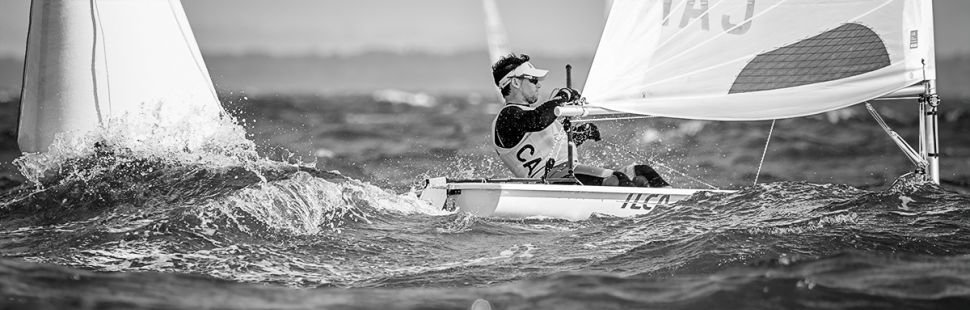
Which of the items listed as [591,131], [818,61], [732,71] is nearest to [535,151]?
[591,131]

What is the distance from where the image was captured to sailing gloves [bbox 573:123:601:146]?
7043 mm

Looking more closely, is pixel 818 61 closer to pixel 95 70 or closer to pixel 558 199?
pixel 558 199

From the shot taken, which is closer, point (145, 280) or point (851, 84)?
point (145, 280)

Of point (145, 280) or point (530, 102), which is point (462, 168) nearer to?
point (530, 102)

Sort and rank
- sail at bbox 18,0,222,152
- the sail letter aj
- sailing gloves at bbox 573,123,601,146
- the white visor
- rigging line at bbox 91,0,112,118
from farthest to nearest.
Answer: rigging line at bbox 91,0,112,118, sail at bbox 18,0,222,152, sailing gloves at bbox 573,123,601,146, the white visor, the sail letter aj

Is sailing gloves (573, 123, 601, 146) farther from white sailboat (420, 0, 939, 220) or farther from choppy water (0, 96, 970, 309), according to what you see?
choppy water (0, 96, 970, 309)

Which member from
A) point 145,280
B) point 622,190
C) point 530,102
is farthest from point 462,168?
point 145,280

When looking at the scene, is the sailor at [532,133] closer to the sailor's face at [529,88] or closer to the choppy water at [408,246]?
the sailor's face at [529,88]

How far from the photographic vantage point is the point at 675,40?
267 inches

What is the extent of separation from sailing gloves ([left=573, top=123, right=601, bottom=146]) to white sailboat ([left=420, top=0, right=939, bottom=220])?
25 cm

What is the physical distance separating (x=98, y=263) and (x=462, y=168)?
22.8 feet

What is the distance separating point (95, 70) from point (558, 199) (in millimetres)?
3478

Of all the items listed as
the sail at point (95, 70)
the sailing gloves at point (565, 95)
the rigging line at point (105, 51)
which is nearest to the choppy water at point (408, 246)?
the sail at point (95, 70)

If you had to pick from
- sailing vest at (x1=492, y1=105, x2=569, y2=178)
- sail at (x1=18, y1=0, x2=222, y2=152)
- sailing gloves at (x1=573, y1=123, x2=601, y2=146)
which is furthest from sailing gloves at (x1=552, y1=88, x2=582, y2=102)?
sail at (x1=18, y1=0, x2=222, y2=152)
